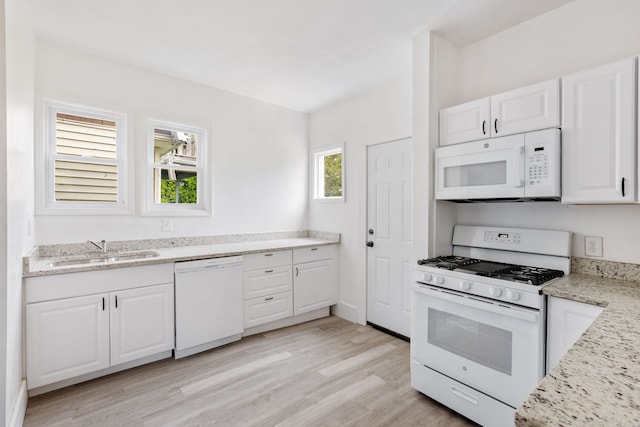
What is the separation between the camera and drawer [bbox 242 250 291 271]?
10.3 ft

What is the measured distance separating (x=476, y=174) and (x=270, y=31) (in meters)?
1.84

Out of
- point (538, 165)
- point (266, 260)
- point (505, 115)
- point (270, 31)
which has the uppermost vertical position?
point (270, 31)

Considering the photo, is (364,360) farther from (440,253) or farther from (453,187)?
(453,187)

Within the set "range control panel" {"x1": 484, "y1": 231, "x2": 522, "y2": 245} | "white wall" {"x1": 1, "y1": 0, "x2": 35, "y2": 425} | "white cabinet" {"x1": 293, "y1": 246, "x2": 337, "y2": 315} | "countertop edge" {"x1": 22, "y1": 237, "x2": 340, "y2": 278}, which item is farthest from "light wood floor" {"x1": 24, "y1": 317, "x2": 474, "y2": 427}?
"range control panel" {"x1": 484, "y1": 231, "x2": 522, "y2": 245}

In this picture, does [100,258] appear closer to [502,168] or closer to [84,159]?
[84,159]

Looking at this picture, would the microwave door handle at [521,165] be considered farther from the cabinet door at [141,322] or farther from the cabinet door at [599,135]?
the cabinet door at [141,322]

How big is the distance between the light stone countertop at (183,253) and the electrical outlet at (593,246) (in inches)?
92.0

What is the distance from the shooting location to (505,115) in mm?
2084

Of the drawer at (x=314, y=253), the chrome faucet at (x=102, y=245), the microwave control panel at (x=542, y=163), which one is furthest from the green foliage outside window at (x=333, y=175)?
the chrome faucet at (x=102, y=245)

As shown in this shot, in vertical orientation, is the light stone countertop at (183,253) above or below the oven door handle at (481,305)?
above

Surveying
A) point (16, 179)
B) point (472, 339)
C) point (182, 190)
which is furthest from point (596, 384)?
point (182, 190)

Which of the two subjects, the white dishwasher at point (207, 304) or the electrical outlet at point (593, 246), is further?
the white dishwasher at point (207, 304)

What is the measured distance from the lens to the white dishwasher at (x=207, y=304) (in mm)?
2680

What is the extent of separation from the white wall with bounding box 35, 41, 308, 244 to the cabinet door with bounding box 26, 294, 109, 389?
0.72 meters
